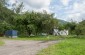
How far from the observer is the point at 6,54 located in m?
15.3

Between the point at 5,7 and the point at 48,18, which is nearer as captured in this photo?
the point at 48,18

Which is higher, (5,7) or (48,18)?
(5,7)

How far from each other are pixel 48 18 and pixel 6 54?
169 feet

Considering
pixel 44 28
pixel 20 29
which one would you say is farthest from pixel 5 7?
pixel 44 28

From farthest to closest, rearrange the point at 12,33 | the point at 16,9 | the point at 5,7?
the point at 16,9, the point at 5,7, the point at 12,33

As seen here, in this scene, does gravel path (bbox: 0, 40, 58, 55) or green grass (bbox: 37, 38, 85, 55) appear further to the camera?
green grass (bbox: 37, 38, 85, 55)

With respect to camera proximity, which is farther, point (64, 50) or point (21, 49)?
point (21, 49)

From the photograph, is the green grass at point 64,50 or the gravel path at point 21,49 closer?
the gravel path at point 21,49

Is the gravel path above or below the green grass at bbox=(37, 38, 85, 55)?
above

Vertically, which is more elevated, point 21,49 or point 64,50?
point 21,49

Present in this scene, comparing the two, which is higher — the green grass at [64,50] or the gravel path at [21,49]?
the gravel path at [21,49]

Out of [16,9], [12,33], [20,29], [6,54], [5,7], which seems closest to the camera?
[6,54]

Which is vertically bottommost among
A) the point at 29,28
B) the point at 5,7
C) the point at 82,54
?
the point at 82,54

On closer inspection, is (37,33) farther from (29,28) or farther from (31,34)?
(29,28)
